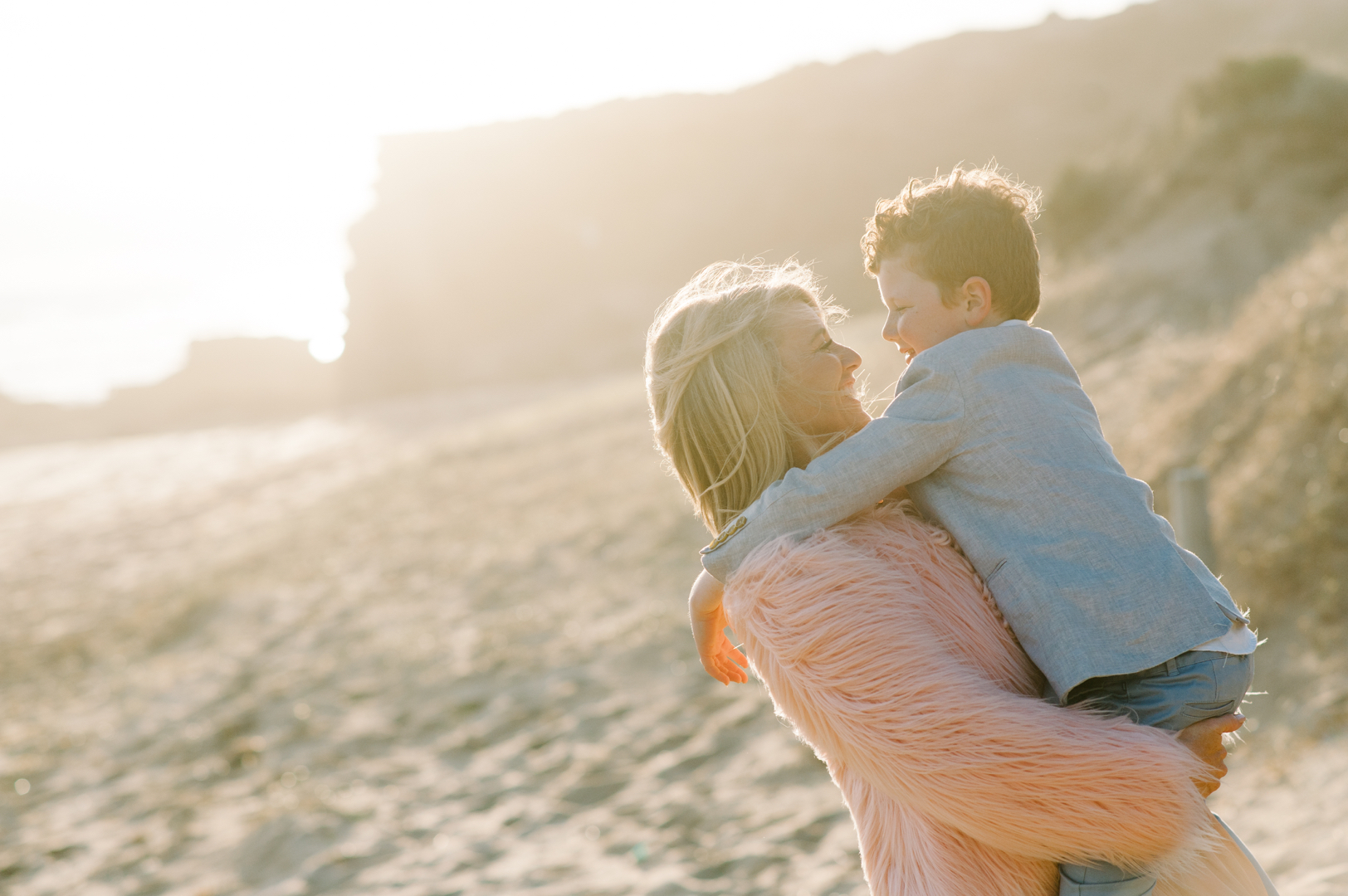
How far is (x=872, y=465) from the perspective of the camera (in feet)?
5.59

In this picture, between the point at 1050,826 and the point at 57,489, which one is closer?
the point at 1050,826

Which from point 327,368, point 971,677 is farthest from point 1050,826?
point 327,368

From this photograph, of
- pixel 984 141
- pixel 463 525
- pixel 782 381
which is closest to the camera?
pixel 782 381

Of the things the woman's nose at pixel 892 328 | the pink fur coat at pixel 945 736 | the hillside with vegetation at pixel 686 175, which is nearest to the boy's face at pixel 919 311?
the woman's nose at pixel 892 328

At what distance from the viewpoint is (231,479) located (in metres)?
24.5

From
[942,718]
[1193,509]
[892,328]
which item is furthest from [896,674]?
[1193,509]

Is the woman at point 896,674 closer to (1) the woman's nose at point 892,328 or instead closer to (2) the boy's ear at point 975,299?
(1) the woman's nose at point 892,328

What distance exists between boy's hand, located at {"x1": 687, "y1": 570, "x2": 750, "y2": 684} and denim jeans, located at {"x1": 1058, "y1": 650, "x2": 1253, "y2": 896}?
2.16ft

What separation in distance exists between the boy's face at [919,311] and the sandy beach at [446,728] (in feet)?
8.16

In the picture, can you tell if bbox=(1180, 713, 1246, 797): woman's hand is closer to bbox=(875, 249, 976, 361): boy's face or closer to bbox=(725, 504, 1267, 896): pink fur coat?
bbox=(725, 504, 1267, 896): pink fur coat

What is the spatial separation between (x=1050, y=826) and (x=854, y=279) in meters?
36.1

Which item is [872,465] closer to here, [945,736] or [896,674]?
[896,674]

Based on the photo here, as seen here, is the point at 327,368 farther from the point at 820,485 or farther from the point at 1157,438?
the point at 820,485

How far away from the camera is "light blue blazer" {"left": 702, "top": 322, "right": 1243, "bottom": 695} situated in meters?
1.66
